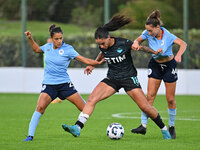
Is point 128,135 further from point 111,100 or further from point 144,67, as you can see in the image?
point 144,67

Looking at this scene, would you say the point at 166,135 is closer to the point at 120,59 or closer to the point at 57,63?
the point at 120,59

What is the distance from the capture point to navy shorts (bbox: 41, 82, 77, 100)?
30.6 ft

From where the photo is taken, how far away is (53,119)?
42.6 ft

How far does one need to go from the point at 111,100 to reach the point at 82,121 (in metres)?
9.83

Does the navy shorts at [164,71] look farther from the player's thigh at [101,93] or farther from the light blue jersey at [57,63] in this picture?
the light blue jersey at [57,63]

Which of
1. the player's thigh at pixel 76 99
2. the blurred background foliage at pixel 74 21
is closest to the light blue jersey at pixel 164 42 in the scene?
the player's thigh at pixel 76 99

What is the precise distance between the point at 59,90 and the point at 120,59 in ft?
4.08

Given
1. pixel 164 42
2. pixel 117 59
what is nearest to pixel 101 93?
pixel 117 59

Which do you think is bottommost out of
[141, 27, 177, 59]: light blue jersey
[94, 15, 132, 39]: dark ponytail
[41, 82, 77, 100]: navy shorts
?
[41, 82, 77, 100]: navy shorts

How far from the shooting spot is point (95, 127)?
37.2 feet

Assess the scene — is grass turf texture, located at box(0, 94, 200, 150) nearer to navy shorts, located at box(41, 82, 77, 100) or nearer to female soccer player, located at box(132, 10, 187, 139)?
female soccer player, located at box(132, 10, 187, 139)

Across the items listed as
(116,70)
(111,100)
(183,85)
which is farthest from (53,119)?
(183,85)

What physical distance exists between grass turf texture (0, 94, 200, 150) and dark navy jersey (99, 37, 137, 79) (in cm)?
113

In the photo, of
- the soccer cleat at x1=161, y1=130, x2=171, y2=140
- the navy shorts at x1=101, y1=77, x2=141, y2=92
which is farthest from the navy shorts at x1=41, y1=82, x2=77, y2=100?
the soccer cleat at x1=161, y1=130, x2=171, y2=140
